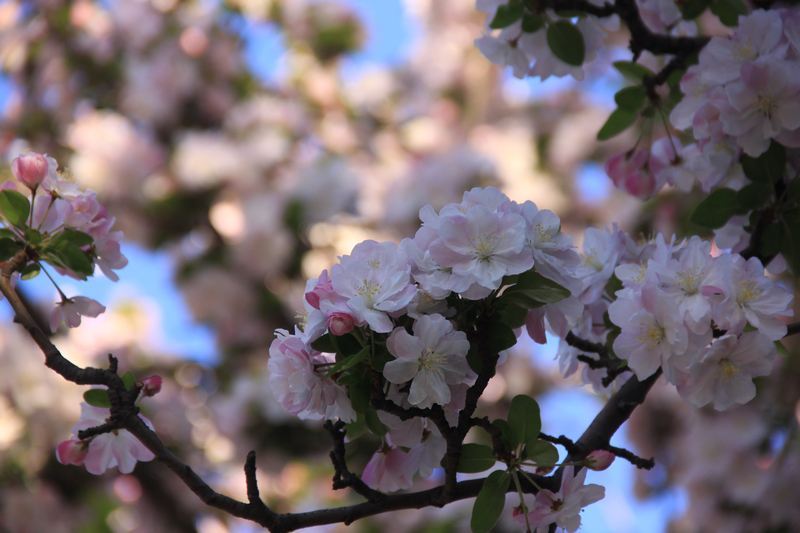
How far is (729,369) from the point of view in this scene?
598mm

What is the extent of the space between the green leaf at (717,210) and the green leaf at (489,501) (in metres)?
0.46

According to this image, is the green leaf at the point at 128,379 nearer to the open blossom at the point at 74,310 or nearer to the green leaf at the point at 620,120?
the open blossom at the point at 74,310

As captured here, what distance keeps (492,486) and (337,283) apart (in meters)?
0.25

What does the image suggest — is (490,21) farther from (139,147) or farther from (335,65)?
(335,65)

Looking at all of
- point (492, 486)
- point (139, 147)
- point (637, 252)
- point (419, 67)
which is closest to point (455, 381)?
point (492, 486)

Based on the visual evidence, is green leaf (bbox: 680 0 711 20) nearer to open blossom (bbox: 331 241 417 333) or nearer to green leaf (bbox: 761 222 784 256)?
green leaf (bbox: 761 222 784 256)

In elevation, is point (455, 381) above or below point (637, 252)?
below

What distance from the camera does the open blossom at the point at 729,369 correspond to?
590 mm

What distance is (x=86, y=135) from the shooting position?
3191 millimetres

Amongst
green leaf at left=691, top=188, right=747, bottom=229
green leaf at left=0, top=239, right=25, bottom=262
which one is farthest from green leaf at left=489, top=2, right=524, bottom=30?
green leaf at left=0, top=239, right=25, bottom=262

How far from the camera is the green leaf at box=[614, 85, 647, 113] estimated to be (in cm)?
97

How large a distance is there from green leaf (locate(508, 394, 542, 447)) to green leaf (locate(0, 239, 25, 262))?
58 cm

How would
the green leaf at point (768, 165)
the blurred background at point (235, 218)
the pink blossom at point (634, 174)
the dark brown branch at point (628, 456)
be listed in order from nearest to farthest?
the dark brown branch at point (628, 456), the green leaf at point (768, 165), the pink blossom at point (634, 174), the blurred background at point (235, 218)

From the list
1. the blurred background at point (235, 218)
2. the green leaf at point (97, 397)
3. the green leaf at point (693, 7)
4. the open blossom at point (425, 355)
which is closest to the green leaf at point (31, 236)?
the green leaf at point (97, 397)
